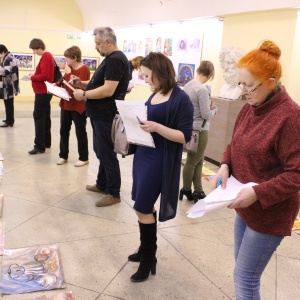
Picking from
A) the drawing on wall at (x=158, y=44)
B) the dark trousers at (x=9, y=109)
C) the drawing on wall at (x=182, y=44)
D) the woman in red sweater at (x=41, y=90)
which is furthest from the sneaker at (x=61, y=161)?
the drawing on wall at (x=158, y=44)

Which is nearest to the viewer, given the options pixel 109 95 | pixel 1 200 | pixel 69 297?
pixel 69 297

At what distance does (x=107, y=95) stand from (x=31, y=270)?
174 centimetres

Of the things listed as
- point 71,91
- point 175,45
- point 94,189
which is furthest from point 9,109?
point 94,189

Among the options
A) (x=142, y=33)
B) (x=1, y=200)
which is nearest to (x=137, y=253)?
(x=1, y=200)

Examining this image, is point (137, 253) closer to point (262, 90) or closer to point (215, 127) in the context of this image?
point (262, 90)

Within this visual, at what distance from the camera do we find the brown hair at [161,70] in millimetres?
2311

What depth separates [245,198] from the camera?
5.00 ft

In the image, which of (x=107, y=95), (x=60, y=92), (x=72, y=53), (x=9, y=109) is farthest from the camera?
(x=9, y=109)

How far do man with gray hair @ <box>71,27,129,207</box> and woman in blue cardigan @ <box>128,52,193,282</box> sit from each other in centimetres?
115

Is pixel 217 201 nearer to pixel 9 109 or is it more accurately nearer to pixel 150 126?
pixel 150 126

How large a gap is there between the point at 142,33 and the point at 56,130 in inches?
142

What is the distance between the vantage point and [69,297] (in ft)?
7.98

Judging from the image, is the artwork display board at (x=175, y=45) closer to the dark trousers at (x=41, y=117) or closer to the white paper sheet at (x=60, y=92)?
the dark trousers at (x=41, y=117)

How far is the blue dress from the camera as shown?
7.76ft
